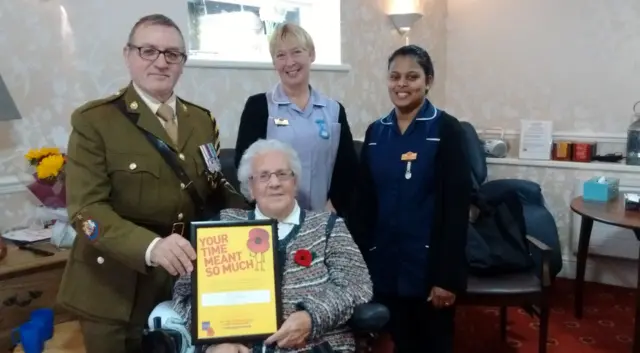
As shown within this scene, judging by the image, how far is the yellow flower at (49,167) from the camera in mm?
2072

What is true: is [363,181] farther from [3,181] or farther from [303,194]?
[3,181]

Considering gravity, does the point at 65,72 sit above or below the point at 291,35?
below

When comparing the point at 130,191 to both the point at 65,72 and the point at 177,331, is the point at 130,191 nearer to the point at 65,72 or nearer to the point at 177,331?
the point at 177,331

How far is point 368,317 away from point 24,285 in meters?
1.13

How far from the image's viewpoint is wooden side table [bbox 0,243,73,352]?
190 centimetres

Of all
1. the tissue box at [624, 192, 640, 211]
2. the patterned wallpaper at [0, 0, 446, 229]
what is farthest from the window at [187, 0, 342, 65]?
the tissue box at [624, 192, 640, 211]

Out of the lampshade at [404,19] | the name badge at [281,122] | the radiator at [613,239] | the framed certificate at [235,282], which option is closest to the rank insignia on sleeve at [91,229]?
the framed certificate at [235,282]

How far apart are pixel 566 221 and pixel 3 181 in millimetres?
3372

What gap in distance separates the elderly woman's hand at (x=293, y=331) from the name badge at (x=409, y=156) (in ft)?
2.04

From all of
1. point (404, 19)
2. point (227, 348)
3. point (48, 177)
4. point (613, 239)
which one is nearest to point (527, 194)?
point (613, 239)

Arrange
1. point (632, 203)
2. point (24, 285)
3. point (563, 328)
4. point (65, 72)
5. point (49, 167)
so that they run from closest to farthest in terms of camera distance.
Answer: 1. point (24, 285)
2. point (49, 167)
3. point (65, 72)
4. point (632, 203)
5. point (563, 328)

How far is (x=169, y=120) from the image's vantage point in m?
1.67

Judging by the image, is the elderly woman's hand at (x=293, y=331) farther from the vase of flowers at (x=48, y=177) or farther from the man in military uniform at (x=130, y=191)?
the vase of flowers at (x=48, y=177)

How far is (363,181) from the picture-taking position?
2.06 m
